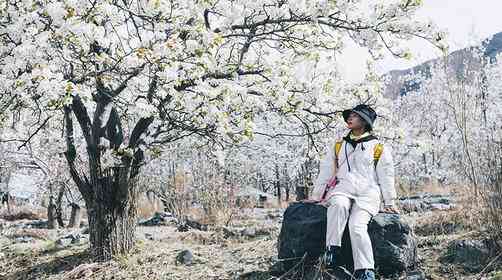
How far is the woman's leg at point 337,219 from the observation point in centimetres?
484

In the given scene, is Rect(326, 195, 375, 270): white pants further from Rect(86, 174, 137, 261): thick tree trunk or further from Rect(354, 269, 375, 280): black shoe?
Rect(86, 174, 137, 261): thick tree trunk

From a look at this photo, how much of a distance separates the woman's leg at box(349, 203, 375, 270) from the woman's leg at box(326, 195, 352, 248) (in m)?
0.08

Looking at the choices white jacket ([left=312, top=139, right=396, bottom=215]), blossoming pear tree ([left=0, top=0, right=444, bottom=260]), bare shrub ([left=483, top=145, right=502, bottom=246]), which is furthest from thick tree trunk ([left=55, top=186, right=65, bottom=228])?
bare shrub ([left=483, top=145, right=502, bottom=246])

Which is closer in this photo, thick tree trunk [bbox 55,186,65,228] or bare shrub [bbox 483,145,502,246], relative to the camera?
bare shrub [bbox 483,145,502,246]

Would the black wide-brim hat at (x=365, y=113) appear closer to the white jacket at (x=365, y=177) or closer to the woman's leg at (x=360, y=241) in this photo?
the white jacket at (x=365, y=177)

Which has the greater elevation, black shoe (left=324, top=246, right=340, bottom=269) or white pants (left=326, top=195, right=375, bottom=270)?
white pants (left=326, top=195, right=375, bottom=270)

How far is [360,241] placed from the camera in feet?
15.4

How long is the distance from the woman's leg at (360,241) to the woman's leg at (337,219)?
0.08 meters

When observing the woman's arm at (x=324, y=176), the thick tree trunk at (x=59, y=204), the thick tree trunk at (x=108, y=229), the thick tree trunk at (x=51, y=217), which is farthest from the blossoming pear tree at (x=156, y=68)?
the thick tree trunk at (x=51, y=217)

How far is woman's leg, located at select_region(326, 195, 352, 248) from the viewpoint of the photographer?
15.9ft

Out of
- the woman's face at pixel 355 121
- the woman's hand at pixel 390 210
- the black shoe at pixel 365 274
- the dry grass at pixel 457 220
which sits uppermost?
the woman's face at pixel 355 121

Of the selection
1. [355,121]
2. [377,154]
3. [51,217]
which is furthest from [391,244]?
[51,217]

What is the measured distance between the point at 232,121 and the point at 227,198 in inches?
148

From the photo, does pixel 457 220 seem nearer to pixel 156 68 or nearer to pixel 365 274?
pixel 365 274
